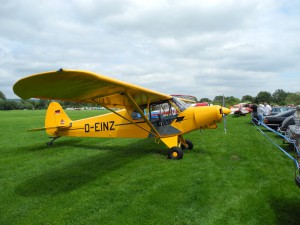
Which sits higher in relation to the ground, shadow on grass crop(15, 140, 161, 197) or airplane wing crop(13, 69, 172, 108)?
airplane wing crop(13, 69, 172, 108)

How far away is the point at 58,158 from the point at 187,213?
5680mm

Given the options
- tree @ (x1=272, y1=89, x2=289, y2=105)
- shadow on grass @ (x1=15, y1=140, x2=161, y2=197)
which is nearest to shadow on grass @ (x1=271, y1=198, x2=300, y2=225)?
shadow on grass @ (x1=15, y1=140, x2=161, y2=197)

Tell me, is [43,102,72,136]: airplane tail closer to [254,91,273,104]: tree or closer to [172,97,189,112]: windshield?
[172,97,189,112]: windshield

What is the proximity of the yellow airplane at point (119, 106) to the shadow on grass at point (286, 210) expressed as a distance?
3624mm

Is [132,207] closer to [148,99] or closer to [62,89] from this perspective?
[62,89]

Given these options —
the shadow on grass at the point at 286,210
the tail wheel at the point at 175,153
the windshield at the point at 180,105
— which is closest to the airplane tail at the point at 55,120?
the windshield at the point at 180,105

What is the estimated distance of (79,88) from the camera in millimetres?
5969

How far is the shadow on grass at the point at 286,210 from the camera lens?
369cm

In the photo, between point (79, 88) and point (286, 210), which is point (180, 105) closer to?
point (79, 88)

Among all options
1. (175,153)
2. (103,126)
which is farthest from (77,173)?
(103,126)

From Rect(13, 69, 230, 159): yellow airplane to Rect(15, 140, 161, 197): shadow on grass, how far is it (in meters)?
0.82

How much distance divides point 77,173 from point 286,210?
4.89 m

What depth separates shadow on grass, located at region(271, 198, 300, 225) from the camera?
3686 mm

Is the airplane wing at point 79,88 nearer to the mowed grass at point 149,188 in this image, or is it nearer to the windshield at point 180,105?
the windshield at point 180,105
